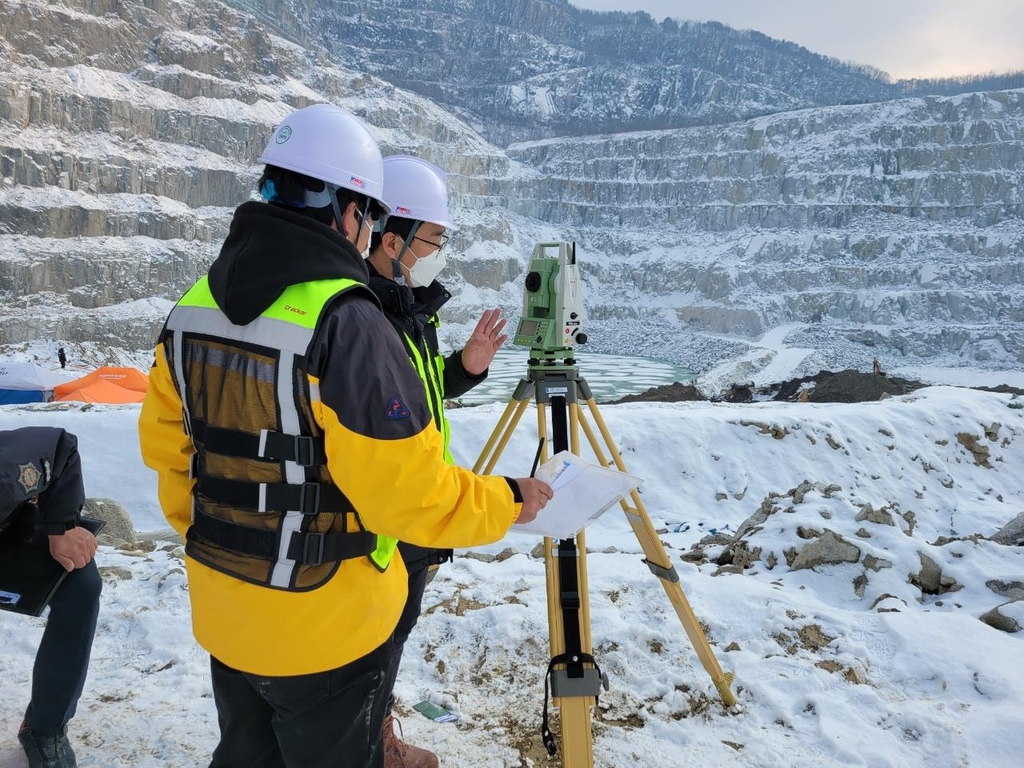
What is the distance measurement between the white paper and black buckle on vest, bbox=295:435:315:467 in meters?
0.55

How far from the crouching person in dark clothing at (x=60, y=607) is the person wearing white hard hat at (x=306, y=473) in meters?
1.05

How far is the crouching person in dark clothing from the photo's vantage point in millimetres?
2256

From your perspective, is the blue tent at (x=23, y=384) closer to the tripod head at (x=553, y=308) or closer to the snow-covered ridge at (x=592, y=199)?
the tripod head at (x=553, y=308)

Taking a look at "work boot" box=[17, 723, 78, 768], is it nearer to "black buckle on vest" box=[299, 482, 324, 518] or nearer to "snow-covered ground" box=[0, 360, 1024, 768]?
"snow-covered ground" box=[0, 360, 1024, 768]

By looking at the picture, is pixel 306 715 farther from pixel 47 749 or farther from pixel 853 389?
pixel 853 389

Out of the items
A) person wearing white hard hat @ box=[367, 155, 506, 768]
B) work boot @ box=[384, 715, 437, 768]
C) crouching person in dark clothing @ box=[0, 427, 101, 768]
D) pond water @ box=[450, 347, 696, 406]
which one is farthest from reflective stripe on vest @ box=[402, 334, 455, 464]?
pond water @ box=[450, 347, 696, 406]

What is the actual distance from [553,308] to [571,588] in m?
1.20

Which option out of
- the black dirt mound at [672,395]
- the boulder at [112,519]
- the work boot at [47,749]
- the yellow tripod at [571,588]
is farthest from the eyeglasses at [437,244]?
the black dirt mound at [672,395]

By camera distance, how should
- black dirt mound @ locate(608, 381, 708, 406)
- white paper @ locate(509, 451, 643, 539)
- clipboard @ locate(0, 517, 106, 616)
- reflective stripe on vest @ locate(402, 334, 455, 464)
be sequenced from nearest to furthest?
white paper @ locate(509, 451, 643, 539)
reflective stripe on vest @ locate(402, 334, 455, 464)
clipboard @ locate(0, 517, 106, 616)
black dirt mound @ locate(608, 381, 708, 406)

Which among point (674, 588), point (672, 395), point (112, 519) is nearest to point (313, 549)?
point (674, 588)

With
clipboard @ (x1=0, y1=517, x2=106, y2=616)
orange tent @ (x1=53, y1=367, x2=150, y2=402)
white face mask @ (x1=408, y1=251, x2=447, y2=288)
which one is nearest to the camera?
clipboard @ (x1=0, y1=517, x2=106, y2=616)

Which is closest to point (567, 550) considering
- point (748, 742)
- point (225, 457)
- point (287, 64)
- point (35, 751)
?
point (748, 742)

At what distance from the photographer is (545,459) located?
257 centimetres

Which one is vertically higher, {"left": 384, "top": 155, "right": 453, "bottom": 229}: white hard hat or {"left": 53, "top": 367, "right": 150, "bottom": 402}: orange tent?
{"left": 384, "top": 155, "right": 453, "bottom": 229}: white hard hat
